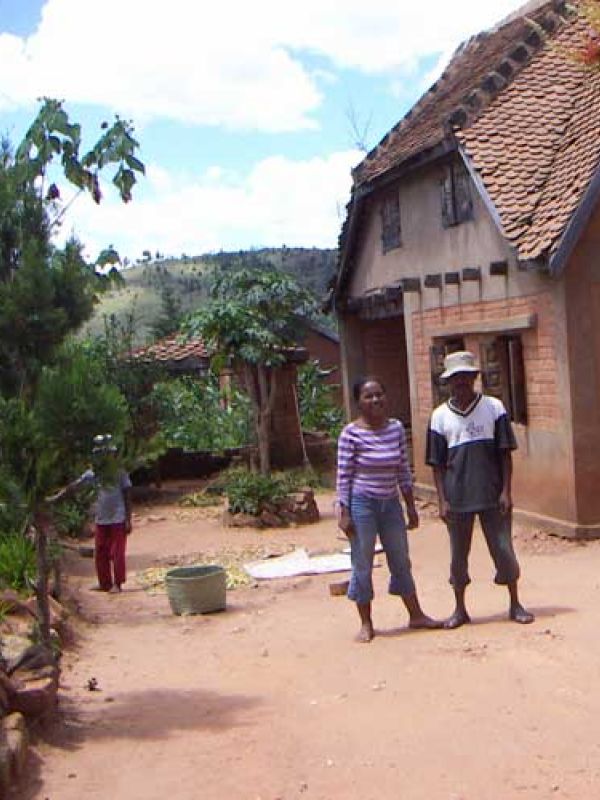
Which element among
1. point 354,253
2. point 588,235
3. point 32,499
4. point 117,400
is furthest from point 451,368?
point 354,253

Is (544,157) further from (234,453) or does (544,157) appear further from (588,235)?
(234,453)

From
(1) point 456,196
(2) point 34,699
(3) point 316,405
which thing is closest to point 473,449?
(2) point 34,699

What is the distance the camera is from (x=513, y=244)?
11508mm

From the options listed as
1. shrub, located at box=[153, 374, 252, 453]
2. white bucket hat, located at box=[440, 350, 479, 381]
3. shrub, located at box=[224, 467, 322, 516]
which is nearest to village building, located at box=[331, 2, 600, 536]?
shrub, located at box=[224, 467, 322, 516]

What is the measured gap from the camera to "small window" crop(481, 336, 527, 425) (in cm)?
1230

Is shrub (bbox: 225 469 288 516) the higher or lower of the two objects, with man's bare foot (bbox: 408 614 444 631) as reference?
higher

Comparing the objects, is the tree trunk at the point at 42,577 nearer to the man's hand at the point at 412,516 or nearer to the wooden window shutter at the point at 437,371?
the man's hand at the point at 412,516

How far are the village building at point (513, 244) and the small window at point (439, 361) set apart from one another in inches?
1.1

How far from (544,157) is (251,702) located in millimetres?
8716

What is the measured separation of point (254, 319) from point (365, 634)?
9588mm

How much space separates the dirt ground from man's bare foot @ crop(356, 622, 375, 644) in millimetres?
86

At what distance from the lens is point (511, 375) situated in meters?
12.5

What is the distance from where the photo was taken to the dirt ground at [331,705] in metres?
4.54

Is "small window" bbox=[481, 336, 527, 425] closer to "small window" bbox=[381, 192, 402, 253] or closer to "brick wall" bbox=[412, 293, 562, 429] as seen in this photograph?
"brick wall" bbox=[412, 293, 562, 429]
